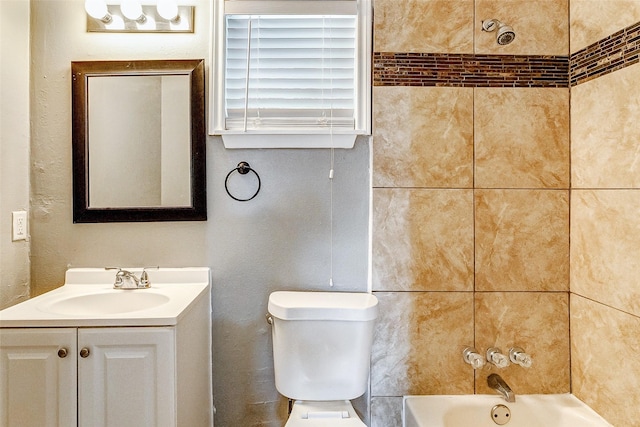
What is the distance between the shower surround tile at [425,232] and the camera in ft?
4.83

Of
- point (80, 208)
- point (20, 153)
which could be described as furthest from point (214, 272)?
point (20, 153)

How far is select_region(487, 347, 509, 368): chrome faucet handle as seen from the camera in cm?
137

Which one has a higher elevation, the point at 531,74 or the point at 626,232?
the point at 531,74

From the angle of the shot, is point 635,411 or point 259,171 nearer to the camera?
point 635,411

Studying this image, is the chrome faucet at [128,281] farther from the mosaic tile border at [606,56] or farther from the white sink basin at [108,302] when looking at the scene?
the mosaic tile border at [606,56]

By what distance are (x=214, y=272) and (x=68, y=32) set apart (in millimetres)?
1162

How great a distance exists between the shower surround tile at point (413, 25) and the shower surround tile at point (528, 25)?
0.13 meters

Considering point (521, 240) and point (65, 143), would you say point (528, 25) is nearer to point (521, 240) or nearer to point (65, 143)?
point (521, 240)

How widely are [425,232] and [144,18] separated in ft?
4.74

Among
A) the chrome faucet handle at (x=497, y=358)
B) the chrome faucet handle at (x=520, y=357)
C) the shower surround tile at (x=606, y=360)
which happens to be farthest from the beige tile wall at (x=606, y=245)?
the chrome faucet handle at (x=497, y=358)

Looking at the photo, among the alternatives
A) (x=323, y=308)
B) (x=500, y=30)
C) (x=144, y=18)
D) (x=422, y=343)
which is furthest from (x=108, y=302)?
(x=500, y=30)

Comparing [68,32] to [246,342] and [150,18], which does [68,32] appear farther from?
[246,342]

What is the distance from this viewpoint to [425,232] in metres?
1.47

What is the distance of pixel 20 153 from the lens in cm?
142
